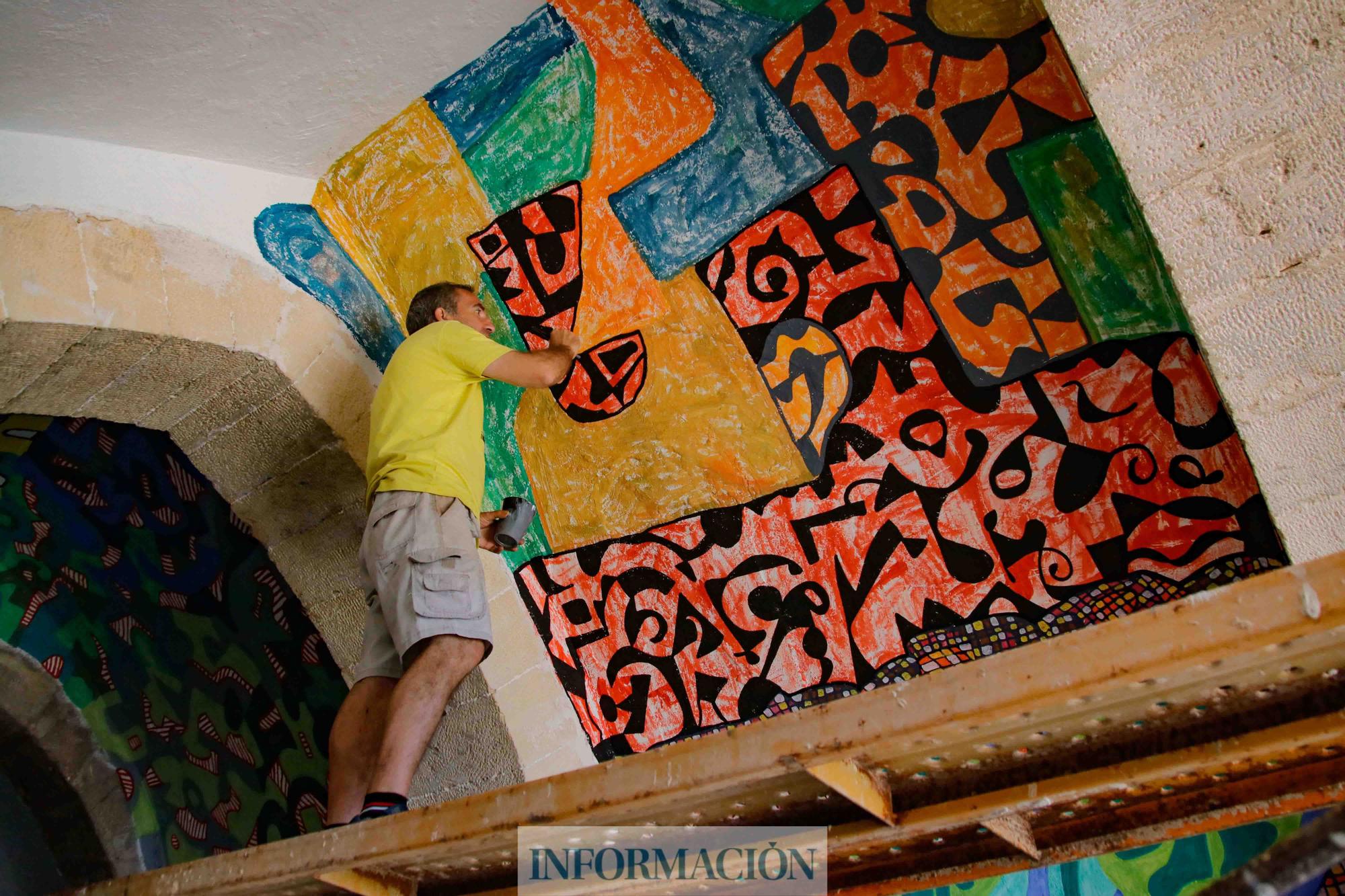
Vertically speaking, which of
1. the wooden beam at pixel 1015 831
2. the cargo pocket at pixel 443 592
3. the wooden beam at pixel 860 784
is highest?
the cargo pocket at pixel 443 592

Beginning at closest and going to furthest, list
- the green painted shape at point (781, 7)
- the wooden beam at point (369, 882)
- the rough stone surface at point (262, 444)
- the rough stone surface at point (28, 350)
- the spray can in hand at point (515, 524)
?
1. the wooden beam at point (369, 882)
2. the green painted shape at point (781, 7)
3. the rough stone surface at point (28, 350)
4. the spray can in hand at point (515, 524)
5. the rough stone surface at point (262, 444)

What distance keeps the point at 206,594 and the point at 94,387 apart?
122 centimetres

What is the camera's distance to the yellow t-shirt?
2.43 meters

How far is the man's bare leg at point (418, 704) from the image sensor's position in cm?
212

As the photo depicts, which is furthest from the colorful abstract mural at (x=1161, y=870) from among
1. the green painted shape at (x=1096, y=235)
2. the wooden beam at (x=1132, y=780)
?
the green painted shape at (x=1096, y=235)

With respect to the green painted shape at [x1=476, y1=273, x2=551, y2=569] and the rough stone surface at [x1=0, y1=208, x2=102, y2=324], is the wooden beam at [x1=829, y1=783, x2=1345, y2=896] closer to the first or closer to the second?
the green painted shape at [x1=476, y1=273, x2=551, y2=569]

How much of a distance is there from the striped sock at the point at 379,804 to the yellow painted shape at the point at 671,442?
859 mm

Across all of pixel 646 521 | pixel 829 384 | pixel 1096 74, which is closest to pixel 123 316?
pixel 646 521

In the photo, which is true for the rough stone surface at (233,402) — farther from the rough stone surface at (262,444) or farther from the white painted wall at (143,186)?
the white painted wall at (143,186)

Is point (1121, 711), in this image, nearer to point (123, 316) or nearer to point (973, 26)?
point (973, 26)

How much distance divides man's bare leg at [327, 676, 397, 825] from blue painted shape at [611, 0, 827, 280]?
120 cm

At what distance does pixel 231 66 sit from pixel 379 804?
1614 mm

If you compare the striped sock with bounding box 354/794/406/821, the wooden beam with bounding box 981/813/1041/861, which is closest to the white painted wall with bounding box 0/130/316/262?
the striped sock with bounding box 354/794/406/821

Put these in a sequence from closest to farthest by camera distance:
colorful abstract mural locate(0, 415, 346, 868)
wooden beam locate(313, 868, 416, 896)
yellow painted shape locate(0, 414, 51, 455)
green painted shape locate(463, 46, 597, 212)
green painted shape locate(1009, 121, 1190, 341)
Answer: wooden beam locate(313, 868, 416, 896) < green painted shape locate(1009, 121, 1190, 341) < green painted shape locate(463, 46, 597, 212) < yellow painted shape locate(0, 414, 51, 455) < colorful abstract mural locate(0, 415, 346, 868)
